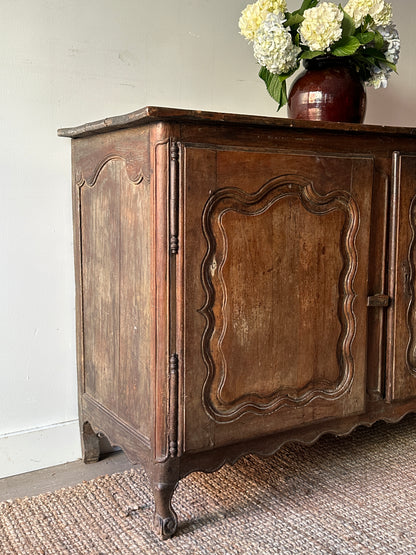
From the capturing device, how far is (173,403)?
1.20m

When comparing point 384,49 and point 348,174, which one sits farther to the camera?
point 384,49

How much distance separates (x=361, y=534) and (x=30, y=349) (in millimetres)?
881

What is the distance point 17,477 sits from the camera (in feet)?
5.06

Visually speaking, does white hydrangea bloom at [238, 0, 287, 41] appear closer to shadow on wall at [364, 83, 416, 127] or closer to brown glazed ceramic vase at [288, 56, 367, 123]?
brown glazed ceramic vase at [288, 56, 367, 123]

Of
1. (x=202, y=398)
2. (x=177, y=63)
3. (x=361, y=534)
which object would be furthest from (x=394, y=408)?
(x=177, y=63)

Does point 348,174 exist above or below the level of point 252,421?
above

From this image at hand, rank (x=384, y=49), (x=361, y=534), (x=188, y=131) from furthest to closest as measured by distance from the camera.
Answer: (x=384, y=49)
(x=361, y=534)
(x=188, y=131)

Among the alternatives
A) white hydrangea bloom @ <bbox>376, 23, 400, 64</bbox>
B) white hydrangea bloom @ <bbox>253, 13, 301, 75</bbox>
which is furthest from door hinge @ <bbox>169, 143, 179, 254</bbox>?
white hydrangea bloom @ <bbox>376, 23, 400, 64</bbox>

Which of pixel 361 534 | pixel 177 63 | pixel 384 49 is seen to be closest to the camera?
pixel 361 534

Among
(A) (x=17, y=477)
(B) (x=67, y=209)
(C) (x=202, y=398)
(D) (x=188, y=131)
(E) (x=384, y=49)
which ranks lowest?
(A) (x=17, y=477)

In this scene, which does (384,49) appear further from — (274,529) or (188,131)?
(274,529)

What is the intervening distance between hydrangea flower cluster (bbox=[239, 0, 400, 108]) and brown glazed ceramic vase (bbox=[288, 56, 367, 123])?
3 centimetres

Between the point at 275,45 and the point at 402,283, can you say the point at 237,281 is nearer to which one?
the point at 402,283

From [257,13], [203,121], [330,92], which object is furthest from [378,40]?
[203,121]
